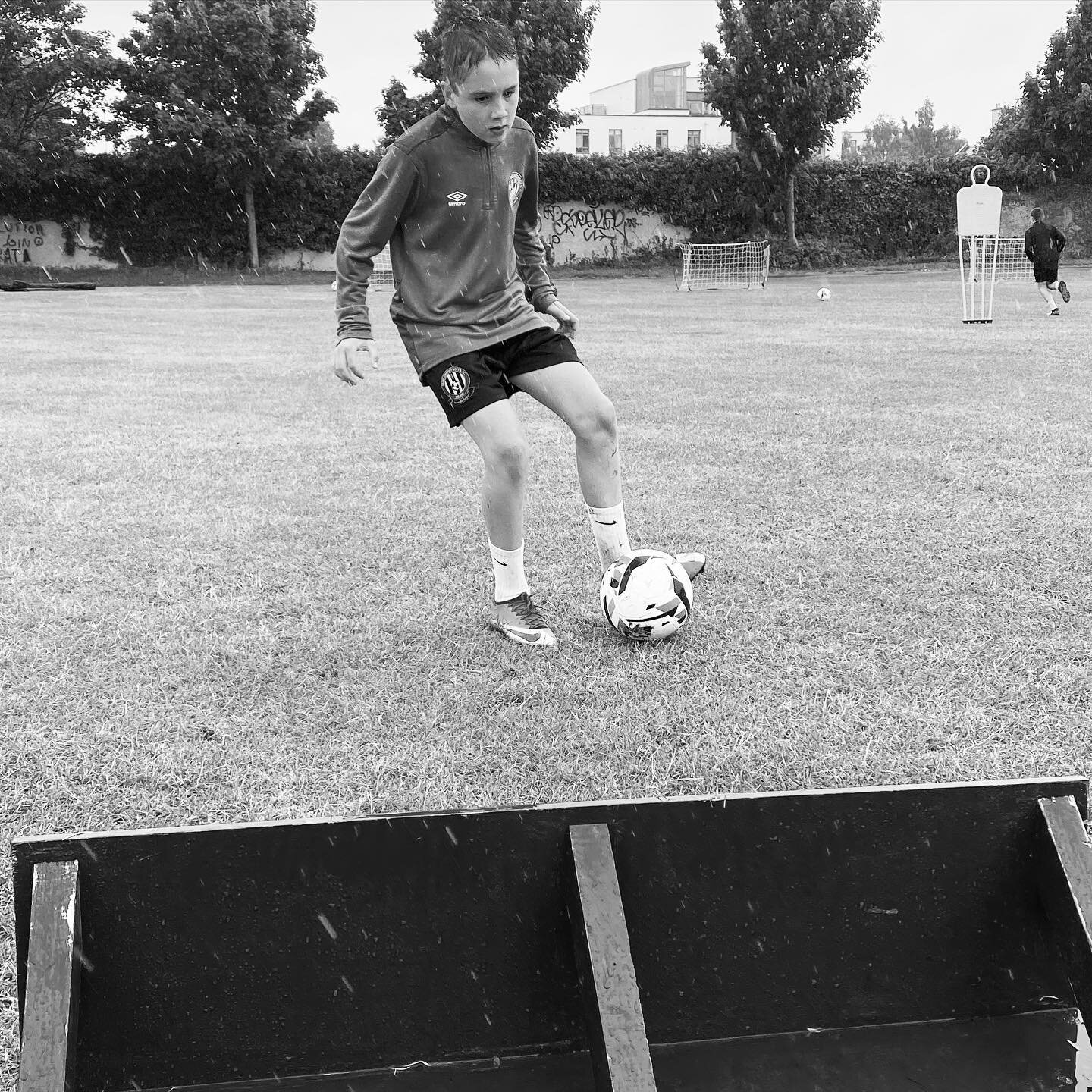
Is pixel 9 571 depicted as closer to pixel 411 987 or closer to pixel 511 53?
pixel 511 53

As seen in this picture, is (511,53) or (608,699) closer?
(608,699)

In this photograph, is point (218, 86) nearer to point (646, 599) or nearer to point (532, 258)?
point (532, 258)

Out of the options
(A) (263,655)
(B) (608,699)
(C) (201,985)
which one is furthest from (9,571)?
(C) (201,985)

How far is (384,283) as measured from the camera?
107 feet

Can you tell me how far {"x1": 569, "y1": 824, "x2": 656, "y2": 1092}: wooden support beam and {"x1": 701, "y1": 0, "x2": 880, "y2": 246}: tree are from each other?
40041 mm

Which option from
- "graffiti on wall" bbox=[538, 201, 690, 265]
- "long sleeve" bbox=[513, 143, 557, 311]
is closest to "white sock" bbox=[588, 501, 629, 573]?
"long sleeve" bbox=[513, 143, 557, 311]

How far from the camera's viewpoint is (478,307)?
3.91 meters

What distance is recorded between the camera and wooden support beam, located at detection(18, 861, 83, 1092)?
5.33 feet

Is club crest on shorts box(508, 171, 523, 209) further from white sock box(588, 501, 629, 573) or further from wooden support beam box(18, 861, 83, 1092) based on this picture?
wooden support beam box(18, 861, 83, 1092)

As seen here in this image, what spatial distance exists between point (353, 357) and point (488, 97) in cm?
93

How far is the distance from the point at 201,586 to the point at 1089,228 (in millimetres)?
43571

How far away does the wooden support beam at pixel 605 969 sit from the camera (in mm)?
1713

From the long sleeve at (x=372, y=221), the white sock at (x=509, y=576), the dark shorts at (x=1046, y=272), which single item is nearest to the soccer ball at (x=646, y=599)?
the white sock at (x=509, y=576)

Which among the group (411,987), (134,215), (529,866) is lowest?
(411,987)
